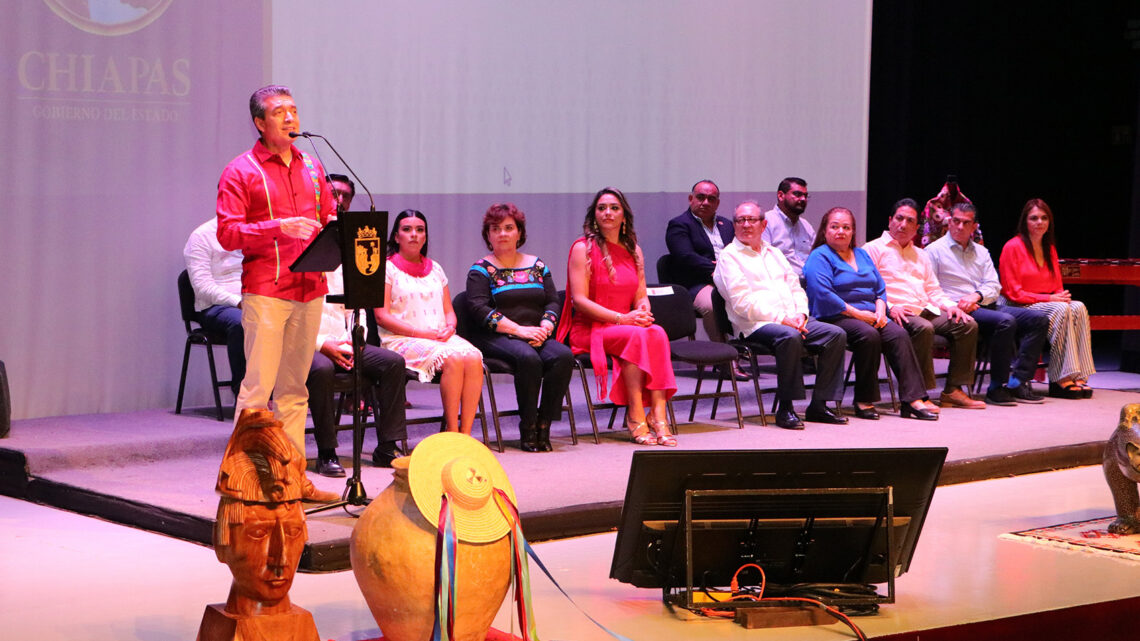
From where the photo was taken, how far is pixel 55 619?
144 inches

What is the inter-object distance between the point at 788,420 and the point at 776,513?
3275mm

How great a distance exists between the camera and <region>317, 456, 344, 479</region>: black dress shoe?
211 inches

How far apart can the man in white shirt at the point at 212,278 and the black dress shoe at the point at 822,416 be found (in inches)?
114

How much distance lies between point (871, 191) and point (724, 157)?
205 centimetres

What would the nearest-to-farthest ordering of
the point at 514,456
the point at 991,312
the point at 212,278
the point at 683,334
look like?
the point at 514,456, the point at 212,278, the point at 683,334, the point at 991,312

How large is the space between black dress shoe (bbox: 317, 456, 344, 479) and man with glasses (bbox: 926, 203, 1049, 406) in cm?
406

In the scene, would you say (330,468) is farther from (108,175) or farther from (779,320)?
(779,320)

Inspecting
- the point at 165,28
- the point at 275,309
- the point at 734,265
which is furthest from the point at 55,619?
the point at 734,265

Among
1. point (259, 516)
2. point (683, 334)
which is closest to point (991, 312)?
point (683, 334)

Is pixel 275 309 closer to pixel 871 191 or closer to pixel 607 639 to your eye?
pixel 607 639

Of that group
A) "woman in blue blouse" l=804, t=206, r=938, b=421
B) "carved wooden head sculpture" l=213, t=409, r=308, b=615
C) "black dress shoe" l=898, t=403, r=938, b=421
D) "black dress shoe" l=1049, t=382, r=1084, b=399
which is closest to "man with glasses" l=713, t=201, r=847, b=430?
"woman in blue blouse" l=804, t=206, r=938, b=421

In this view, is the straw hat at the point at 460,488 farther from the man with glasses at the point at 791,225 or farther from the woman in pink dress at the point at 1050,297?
the woman in pink dress at the point at 1050,297

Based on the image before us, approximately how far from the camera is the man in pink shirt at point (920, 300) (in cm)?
768

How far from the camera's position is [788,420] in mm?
6793
